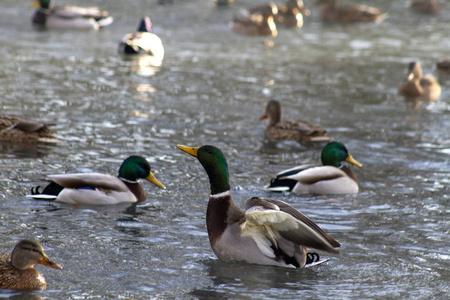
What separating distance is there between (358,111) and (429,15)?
50.3 feet

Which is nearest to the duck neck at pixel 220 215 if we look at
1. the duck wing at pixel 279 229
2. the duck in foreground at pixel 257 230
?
the duck in foreground at pixel 257 230

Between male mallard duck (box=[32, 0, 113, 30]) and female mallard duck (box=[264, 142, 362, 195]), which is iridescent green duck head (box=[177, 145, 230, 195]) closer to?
female mallard duck (box=[264, 142, 362, 195])

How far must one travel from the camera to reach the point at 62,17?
2267 centimetres

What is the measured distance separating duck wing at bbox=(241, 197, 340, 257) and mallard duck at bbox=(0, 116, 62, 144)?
474cm

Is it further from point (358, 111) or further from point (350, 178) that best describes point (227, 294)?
point (358, 111)

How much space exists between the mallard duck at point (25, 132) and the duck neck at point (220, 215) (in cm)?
441

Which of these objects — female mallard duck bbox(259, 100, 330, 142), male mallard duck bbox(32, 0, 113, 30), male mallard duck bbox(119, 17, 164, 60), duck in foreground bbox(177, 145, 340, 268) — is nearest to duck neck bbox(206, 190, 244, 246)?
duck in foreground bbox(177, 145, 340, 268)

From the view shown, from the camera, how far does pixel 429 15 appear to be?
28516 millimetres

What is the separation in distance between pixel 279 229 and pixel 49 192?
2.92 metres

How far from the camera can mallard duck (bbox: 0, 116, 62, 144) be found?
10945 mm

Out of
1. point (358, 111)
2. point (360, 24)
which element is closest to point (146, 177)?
point (358, 111)

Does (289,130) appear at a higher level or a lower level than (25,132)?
higher

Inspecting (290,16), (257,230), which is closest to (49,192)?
(257,230)

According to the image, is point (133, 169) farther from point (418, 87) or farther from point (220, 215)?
point (418, 87)
